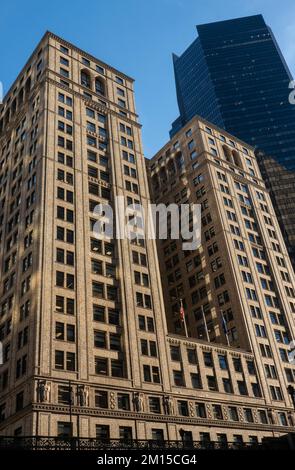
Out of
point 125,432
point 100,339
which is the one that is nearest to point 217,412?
point 125,432

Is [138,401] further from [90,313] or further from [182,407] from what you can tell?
[90,313]

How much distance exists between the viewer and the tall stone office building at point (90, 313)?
52750 mm

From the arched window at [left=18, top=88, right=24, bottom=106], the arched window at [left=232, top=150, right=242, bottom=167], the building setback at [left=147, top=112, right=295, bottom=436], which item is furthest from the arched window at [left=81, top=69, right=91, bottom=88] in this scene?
the arched window at [left=232, top=150, right=242, bottom=167]

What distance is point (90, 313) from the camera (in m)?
59.2

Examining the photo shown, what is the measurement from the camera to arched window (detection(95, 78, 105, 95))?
8998cm

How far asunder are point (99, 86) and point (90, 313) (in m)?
49.0

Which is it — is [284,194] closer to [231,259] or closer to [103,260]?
[231,259]

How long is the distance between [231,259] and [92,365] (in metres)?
37.7

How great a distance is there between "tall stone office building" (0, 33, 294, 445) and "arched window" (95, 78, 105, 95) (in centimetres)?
59

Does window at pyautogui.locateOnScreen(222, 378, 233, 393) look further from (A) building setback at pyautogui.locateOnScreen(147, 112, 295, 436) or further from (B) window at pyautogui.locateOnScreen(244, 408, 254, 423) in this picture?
(B) window at pyautogui.locateOnScreen(244, 408, 254, 423)

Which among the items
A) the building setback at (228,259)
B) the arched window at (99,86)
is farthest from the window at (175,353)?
the arched window at (99,86)

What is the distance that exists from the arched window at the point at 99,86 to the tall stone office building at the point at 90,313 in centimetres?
59

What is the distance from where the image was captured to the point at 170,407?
5812 centimetres
